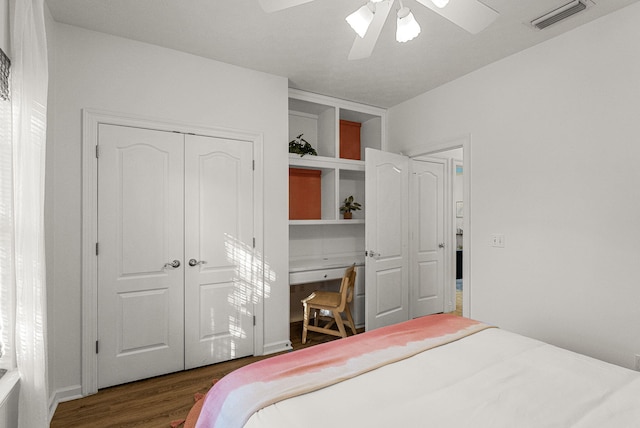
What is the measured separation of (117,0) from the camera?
6.97ft

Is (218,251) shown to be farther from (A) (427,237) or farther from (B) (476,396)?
(A) (427,237)

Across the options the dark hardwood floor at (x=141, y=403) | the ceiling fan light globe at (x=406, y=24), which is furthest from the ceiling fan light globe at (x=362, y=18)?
the dark hardwood floor at (x=141, y=403)

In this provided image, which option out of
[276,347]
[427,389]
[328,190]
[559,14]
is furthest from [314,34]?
[276,347]

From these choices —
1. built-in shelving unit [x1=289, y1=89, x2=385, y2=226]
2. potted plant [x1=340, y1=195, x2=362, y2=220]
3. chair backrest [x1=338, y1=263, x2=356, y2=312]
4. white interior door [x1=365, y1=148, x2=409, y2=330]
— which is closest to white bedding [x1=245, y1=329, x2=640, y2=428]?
chair backrest [x1=338, y1=263, x2=356, y2=312]

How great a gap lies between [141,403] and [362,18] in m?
2.73

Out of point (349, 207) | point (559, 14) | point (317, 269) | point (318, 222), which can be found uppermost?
point (559, 14)

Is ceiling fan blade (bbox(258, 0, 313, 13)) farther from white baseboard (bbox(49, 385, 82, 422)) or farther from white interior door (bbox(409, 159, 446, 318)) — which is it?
white interior door (bbox(409, 159, 446, 318))

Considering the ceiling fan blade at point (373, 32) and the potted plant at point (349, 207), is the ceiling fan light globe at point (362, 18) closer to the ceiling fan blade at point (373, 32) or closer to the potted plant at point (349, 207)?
the ceiling fan blade at point (373, 32)

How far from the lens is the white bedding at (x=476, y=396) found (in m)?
1.14

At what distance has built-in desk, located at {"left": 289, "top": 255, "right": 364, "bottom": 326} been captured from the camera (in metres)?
3.49

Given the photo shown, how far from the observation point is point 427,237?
4.35m

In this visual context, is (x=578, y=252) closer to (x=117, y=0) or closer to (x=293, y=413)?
(x=293, y=413)

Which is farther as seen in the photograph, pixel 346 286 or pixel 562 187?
pixel 346 286

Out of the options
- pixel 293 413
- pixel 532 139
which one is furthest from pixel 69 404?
pixel 532 139
